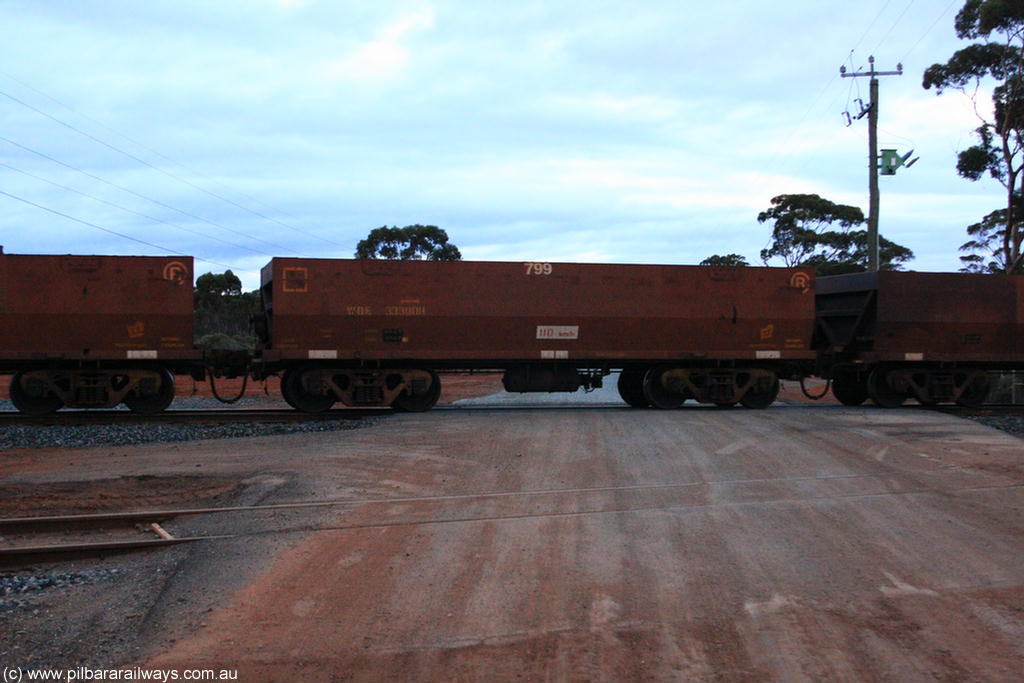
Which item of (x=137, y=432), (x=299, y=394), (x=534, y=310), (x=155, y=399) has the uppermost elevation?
(x=534, y=310)

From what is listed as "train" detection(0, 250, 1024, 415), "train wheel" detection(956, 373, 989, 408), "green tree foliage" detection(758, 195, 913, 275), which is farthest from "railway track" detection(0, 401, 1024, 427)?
"green tree foliage" detection(758, 195, 913, 275)

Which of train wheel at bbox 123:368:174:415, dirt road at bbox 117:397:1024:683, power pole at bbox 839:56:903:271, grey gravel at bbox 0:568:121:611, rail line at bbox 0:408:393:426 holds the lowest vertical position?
grey gravel at bbox 0:568:121:611

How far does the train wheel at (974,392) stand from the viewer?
18.0 metres

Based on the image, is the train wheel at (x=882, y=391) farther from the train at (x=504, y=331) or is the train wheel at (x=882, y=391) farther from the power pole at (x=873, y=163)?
the power pole at (x=873, y=163)

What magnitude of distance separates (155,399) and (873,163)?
23.2m

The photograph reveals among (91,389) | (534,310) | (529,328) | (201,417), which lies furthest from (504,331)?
(91,389)

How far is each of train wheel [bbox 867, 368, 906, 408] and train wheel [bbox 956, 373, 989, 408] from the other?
56.3 inches

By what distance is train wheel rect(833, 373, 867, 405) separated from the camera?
18.7 metres

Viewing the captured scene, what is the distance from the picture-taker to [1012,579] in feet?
18.8

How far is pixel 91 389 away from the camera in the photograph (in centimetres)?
1529

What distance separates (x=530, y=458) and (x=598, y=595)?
15.3 feet

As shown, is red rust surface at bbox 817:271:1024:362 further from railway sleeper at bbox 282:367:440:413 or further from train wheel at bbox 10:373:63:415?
train wheel at bbox 10:373:63:415

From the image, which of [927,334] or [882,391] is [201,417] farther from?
[927,334]

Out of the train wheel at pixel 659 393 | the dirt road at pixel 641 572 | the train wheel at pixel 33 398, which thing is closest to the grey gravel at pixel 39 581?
the dirt road at pixel 641 572
